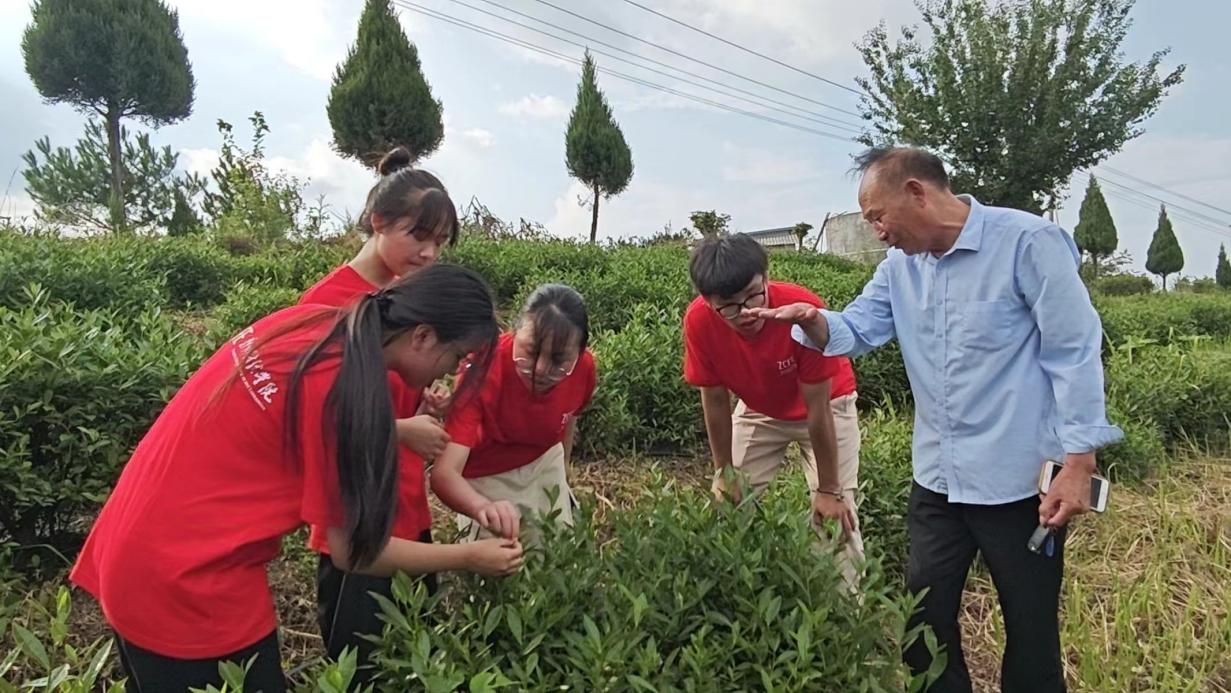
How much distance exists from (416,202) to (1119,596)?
279 cm

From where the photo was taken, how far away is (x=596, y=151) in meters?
16.0

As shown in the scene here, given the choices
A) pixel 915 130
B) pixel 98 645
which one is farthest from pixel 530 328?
pixel 915 130

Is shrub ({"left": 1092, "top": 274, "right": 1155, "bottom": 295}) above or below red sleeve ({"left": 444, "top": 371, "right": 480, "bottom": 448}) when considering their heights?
above

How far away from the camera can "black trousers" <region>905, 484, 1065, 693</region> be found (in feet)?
6.50

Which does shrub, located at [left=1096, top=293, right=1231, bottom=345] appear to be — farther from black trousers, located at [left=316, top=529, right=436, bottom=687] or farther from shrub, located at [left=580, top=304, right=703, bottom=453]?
black trousers, located at [left=316, top=529, right=436, bottom=687]

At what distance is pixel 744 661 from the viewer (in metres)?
1.47

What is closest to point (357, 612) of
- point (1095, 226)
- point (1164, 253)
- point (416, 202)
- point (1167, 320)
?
point (416, 202)

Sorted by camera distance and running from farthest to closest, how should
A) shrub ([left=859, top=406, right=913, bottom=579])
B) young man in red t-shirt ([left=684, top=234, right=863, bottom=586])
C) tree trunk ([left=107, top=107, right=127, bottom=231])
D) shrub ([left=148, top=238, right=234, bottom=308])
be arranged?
tree trunk ([left=107, top=107, right=127, bottom=231]) → shrub ([left=148, top=238, right=234, bottom=308]) → shrub ([left=859, top=406, right=913, bottom=579]) → young man in red t-shirt ([left=684, top=234, right=863, bottom=586])

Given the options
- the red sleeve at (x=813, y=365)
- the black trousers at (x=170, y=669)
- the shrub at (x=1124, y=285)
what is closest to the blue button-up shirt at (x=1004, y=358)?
the red sleeve at (x=813, y=365)

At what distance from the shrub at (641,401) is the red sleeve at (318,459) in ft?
8.33

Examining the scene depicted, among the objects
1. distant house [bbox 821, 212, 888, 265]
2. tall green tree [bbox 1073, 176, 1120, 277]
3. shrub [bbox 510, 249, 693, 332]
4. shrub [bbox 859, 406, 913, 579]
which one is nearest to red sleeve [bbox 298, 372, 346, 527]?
shrub [bbox 859, 406, 913, 579]

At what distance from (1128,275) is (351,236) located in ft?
75.2

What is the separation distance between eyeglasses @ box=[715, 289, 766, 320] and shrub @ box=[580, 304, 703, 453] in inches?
59.6

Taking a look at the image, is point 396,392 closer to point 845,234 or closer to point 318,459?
point 318,459
